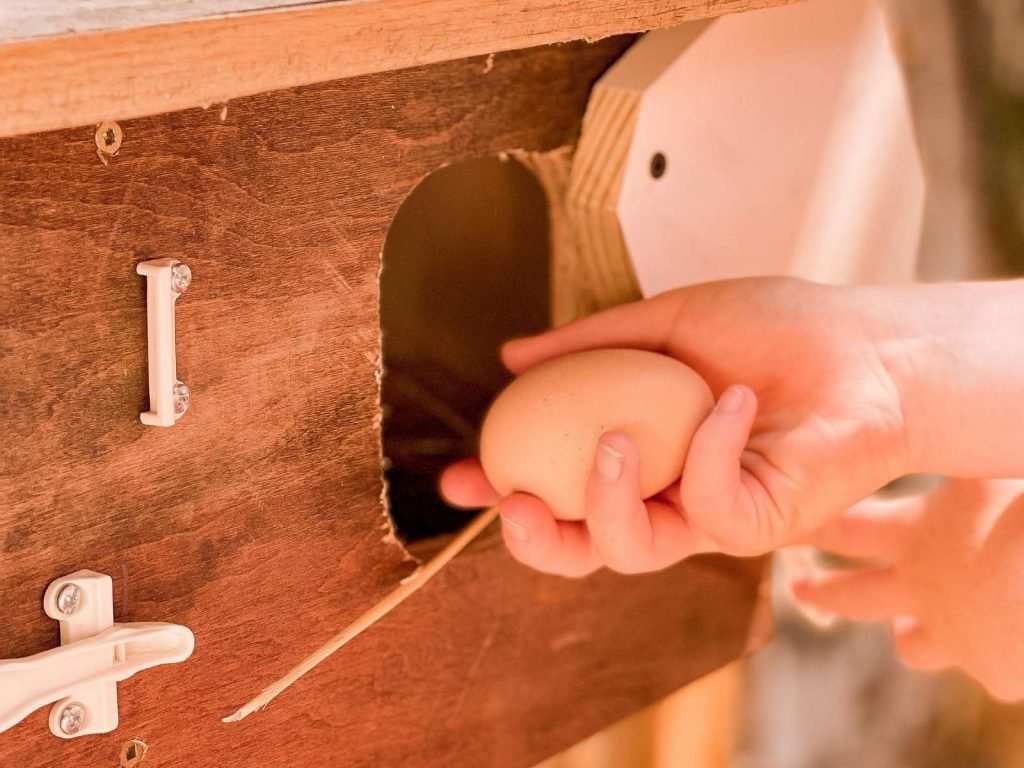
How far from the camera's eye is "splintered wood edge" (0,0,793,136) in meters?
0.30

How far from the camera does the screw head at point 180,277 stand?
0.42m

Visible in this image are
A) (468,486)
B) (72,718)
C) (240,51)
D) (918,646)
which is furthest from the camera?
(918,646)

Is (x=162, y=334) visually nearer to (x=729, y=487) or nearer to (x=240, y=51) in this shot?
(x=240, y=51)

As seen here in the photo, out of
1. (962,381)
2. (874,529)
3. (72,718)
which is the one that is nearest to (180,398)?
(72,718)

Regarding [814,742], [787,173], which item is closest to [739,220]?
[787,173]

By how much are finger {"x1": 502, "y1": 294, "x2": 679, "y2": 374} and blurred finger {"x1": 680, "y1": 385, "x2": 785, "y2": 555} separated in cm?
10

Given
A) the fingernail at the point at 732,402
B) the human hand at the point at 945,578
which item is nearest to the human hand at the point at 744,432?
the fingernail at the point at 732,402

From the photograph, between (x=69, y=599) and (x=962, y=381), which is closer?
(x=69, y=599)

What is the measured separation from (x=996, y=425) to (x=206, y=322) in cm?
36

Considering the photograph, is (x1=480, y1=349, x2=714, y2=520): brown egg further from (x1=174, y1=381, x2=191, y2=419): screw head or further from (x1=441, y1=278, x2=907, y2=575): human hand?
(x1=174, y1=381, x2=191, y2=419): screw head

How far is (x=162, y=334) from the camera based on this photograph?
0.42 m

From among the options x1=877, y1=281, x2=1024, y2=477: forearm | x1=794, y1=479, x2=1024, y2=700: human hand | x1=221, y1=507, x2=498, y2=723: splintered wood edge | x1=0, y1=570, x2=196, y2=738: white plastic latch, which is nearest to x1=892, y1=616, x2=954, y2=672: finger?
x1=794, y1=479, x2=1024, y2=700: human hand

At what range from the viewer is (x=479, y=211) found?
0.73 meters

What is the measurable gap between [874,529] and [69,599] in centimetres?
49
